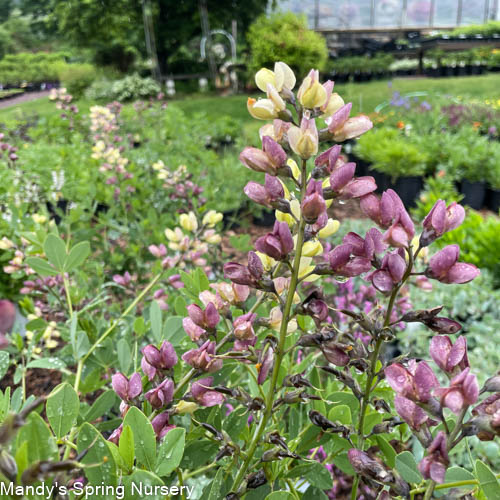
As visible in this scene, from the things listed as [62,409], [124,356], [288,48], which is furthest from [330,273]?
[288,48]

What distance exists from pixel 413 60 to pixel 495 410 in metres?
16.1

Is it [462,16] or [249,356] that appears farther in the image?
[462,16]

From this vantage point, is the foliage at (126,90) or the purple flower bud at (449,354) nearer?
the purple flower bud at (449,354)

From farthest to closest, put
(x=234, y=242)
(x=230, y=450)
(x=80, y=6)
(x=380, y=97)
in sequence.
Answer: (x=80, y=6), (x=380, y=97), (x=234, y=242), (x=230, y=450)

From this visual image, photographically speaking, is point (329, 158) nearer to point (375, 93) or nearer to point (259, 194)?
point (259, 194)

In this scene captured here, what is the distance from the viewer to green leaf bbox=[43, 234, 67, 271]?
74 centimetres

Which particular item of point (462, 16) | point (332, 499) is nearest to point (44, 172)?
point (332, 499)

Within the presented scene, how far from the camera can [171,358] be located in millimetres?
432

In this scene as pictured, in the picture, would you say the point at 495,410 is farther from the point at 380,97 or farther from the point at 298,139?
the point at 380,97

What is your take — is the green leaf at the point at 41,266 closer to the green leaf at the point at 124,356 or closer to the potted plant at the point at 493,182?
the green leaf at the point at 124,356

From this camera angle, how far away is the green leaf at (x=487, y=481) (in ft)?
1.15

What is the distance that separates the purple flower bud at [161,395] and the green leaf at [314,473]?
0.51 ft

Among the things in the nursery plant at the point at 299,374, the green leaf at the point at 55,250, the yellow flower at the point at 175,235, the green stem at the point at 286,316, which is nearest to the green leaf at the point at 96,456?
the nursery plant at the point at 299,374

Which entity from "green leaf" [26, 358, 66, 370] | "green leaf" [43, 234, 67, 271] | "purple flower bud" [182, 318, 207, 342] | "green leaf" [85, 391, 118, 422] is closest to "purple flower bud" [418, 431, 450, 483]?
"purple flower bud" [182, 318, 207, 342]
